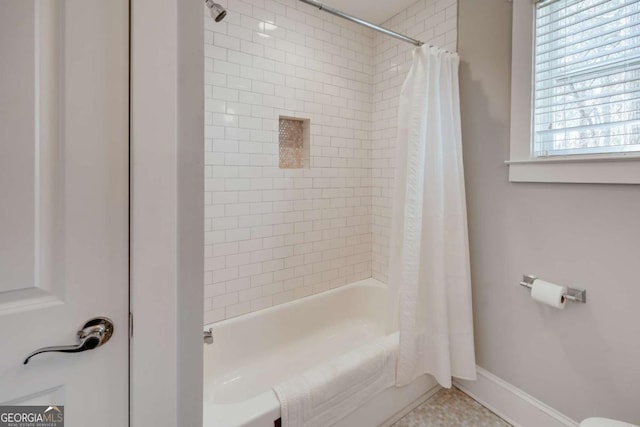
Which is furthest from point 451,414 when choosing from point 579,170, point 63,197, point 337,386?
point 63,197

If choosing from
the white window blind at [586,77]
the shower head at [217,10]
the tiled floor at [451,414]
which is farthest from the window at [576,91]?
the shower head at [217,10]

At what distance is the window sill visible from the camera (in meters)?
1.14

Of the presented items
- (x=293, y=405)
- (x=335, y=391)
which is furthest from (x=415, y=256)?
(x=293, y=405)

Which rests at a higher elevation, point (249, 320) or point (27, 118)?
point (27, 118)

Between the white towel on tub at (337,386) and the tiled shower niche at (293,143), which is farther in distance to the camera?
the tiled shower niche at (293,143)

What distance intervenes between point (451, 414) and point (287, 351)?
1.14 metres

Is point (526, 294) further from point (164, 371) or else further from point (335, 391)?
point (164, 371)

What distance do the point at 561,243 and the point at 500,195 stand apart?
15.1 inches

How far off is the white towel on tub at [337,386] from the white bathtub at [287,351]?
67 mm

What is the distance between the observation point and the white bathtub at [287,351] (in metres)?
1.18

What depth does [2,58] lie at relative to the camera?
598mm

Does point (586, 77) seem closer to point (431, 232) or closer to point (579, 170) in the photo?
point (579, 170)

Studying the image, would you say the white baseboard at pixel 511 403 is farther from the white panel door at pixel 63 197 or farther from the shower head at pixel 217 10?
the shower head at pixel 217 10

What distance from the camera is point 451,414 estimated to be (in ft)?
5.37
